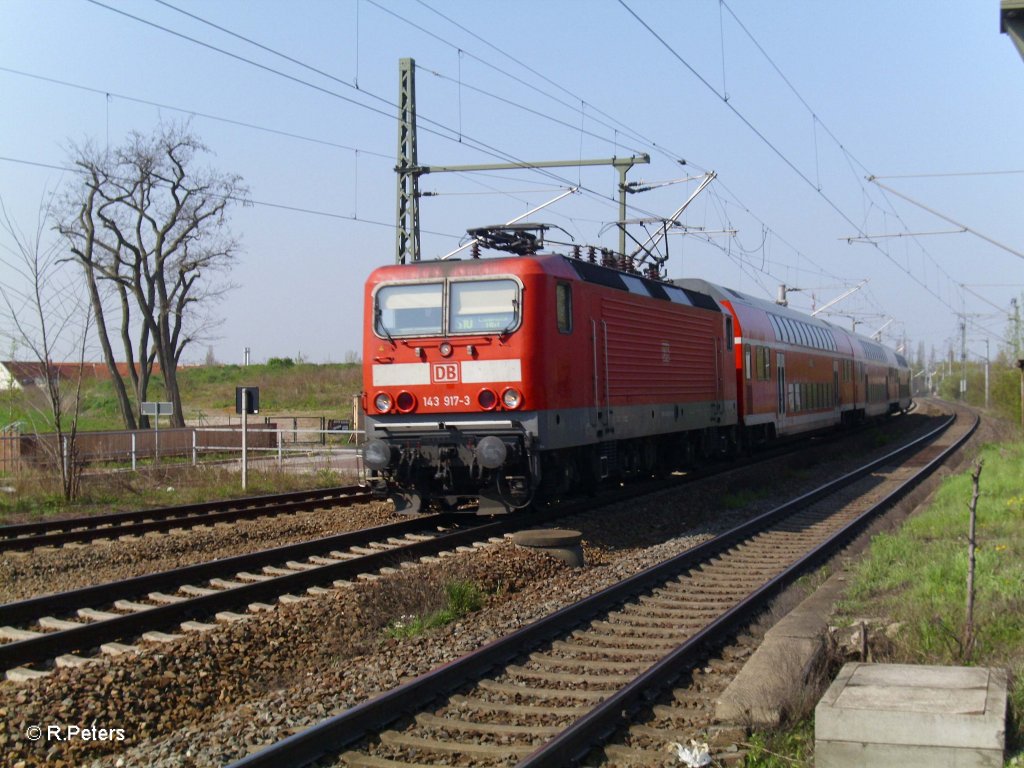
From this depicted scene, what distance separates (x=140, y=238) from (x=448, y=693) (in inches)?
1413

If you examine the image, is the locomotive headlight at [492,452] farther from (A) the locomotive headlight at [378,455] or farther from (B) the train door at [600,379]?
(B) the train door at [600,379]

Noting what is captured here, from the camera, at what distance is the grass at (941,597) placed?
5535 millimetres

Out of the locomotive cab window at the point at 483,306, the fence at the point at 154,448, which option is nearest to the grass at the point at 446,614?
the locomotive cab window at the point at 483,306

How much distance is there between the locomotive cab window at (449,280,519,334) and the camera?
12.8 m

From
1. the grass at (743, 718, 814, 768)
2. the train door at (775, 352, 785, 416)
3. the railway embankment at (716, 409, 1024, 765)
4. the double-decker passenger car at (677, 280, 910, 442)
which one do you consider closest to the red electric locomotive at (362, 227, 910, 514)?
the railway embankment at (716, 409, 1024, 765)

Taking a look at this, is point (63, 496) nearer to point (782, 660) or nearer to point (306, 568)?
point (306, 568)

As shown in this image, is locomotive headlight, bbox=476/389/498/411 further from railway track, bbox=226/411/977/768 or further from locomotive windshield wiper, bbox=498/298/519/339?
railway track, bbox=226/411/977/768

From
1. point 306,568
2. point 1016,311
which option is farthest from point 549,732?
point 1016,311

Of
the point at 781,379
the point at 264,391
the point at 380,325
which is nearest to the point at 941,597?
the point at 380,325

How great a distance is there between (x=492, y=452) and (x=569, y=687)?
577cm

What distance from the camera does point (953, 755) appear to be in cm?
465

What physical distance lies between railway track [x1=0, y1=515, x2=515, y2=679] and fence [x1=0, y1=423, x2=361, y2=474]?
7.55 m

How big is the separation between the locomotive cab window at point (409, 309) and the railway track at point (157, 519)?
3475 mm

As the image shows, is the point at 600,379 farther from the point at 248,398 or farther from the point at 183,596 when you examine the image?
the point at 248,398
